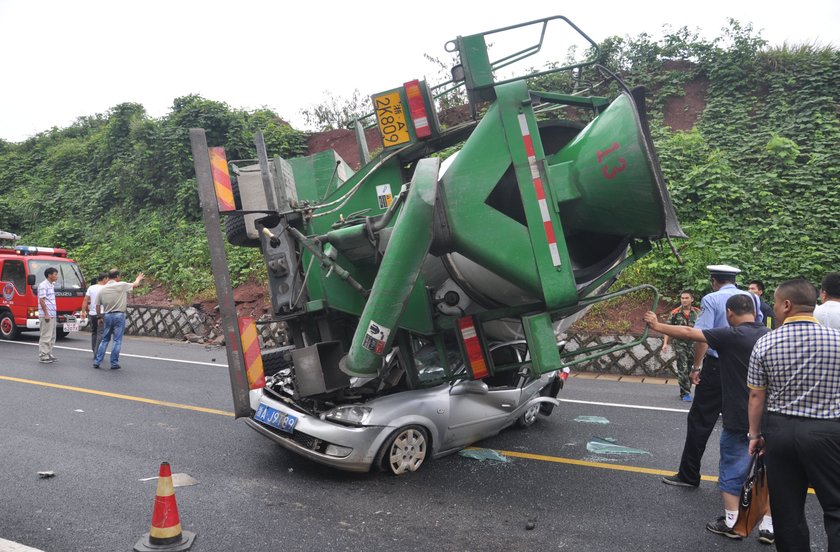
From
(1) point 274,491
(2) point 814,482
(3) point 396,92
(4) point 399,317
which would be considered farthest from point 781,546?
(3) point 396,92

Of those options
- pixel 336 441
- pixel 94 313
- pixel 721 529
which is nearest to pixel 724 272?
pixel 721 529

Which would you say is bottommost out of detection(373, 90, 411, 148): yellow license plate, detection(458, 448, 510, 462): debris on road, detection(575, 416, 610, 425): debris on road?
detection(575, 416, 610, 425): debris on road

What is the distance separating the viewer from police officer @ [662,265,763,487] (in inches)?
179

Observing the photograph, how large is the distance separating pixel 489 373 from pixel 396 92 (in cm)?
242

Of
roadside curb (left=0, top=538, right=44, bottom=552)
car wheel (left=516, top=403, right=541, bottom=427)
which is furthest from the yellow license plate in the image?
roadside curb (left=0, top=538, right=44, bottom=552)

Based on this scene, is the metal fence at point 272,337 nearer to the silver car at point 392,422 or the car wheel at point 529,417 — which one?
the silver car at point 392,422

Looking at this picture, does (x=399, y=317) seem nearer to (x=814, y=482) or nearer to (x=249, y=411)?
(x=249, y=411)

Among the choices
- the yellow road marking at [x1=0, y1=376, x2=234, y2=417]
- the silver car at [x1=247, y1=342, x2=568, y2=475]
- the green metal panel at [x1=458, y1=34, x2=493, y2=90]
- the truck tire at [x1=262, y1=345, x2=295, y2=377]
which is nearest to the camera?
the green metal panel at [x1=458, y1=34, x2=493, y2=90]

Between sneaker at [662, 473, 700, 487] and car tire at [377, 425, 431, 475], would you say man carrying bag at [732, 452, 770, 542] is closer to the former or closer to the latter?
sneaker at [662, 473, 700, 487]

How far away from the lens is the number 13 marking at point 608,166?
3.97 m

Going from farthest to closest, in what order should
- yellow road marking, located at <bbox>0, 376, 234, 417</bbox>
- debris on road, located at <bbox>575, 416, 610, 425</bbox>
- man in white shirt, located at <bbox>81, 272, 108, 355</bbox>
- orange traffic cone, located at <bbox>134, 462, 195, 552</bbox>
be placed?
man in white shirt, located at <bbox>81, 272, 108, 355</bbox>, yellow road marking, located at <bbox>0, 376, 234, 417</bbox>, debris on road, located at <bbox>575, 416, 610, 425</bbox>, orange traffic cone, located at <bbox>134, 462, 195, 552</bbox>

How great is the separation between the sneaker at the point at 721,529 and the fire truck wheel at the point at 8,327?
14.9m

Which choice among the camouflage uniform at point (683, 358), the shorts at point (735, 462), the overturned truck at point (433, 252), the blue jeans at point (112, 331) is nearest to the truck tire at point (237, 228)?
the overturned truck at point (433, 252)

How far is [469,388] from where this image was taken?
5328 mm
